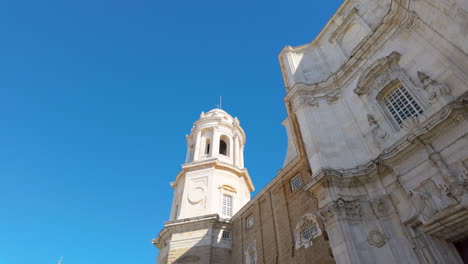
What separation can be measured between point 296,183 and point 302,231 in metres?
3.33

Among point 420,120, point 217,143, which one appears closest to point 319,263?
point 420,120

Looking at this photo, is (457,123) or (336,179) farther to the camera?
(336,179)

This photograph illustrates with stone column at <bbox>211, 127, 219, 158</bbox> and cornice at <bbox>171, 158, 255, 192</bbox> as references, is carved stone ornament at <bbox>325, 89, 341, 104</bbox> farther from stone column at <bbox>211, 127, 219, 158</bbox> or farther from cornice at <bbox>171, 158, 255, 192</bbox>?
stone column at <bbox>211, 127, 219, 158</bbox>

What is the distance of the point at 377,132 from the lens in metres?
11.9

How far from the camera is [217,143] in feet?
99.8

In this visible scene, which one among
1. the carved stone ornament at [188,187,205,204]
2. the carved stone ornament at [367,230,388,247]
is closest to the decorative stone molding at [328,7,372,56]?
the carved stone ornament at [367,230,388,247]

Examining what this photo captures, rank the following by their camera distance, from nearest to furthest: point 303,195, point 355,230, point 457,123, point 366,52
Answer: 1. point 457,123
2. point 355,230
3. point 366,52
4. point 303,195

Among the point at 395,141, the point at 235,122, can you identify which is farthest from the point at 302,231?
the point at 235,122

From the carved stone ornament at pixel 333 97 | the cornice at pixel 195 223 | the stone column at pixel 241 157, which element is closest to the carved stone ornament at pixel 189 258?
the cornice at pixel 195 223

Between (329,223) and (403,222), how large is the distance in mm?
2302

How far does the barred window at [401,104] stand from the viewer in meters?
11.4

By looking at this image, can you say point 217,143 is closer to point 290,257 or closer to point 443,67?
point 290,257

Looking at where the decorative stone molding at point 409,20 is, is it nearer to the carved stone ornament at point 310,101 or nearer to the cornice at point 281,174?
the carved stone ornament at point 310,101

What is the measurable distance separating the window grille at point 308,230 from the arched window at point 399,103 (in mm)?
6950
